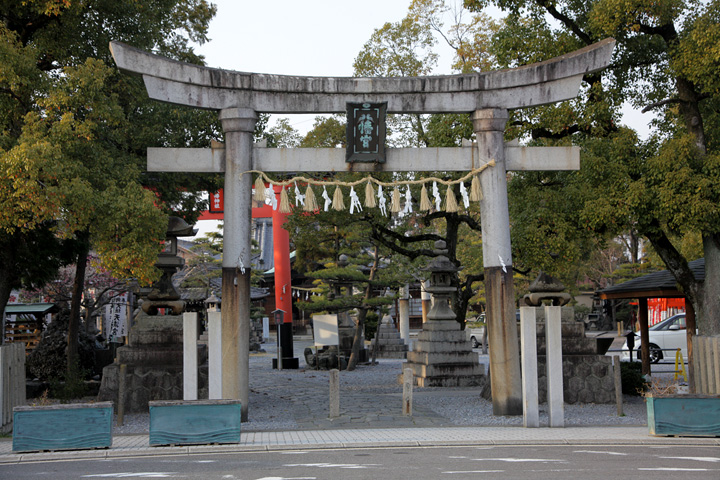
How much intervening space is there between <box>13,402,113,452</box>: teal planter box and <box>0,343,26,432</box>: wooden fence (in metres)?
2.32

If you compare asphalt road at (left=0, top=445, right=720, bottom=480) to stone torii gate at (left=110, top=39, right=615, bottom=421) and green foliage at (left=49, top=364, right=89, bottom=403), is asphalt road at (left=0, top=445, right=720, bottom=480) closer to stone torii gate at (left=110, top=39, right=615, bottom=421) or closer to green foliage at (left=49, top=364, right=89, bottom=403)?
stone torii gate at (left=110, top=39, right=615, bottom=421)

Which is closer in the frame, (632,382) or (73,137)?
(73,137)

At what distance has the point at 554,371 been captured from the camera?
41.3ft

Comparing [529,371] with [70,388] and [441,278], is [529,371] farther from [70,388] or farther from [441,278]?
[70,388]

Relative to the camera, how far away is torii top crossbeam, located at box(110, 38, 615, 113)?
1363cm

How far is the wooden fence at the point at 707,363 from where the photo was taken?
39.8 ft

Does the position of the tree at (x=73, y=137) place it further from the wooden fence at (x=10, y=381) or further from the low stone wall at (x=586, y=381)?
the low stone wall at (x=586, y=381)

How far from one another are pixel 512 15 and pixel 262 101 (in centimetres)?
649

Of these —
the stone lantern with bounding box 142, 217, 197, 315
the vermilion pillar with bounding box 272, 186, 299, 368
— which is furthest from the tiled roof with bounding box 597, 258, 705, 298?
the vermilion pillar with bounding box 272, 186, 299, 368

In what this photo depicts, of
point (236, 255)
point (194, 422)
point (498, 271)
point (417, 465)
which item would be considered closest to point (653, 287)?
point (498, 271)

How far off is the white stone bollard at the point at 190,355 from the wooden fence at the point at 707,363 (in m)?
9.02

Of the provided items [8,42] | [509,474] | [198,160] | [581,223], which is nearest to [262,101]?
[198,160]

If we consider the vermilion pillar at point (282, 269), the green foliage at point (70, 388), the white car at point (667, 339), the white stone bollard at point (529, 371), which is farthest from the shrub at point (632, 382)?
the vermilion pillar at point (282, 269)

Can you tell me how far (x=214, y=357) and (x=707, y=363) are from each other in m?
8.78
